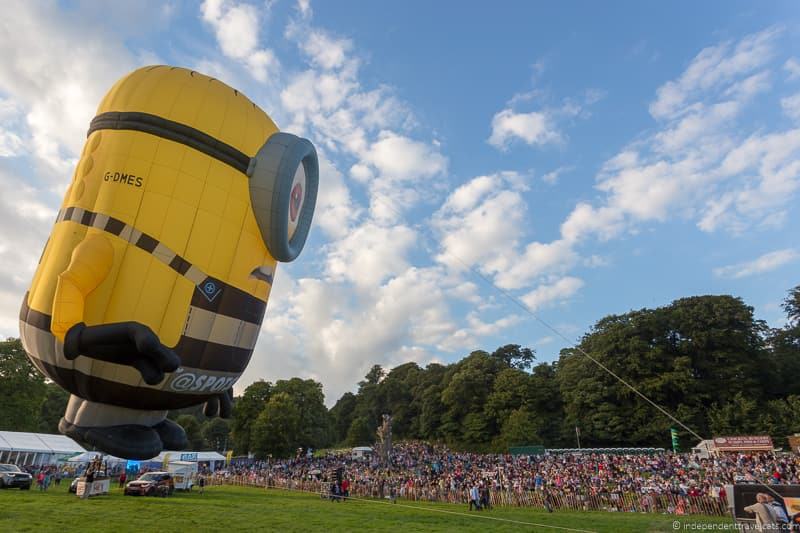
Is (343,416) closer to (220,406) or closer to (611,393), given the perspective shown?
(611,393)

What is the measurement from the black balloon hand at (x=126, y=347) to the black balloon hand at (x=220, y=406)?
2107 millimetres

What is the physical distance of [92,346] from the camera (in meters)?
5.88

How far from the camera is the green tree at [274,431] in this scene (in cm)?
5338

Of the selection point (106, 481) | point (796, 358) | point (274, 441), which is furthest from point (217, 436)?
point (796, 358)

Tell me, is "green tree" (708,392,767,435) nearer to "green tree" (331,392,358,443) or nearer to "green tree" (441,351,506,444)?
"green tree" (441,351,506,444)

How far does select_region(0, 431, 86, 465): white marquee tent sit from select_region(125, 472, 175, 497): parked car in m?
10.4

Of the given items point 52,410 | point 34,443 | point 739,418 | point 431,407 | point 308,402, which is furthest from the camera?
point 431,407

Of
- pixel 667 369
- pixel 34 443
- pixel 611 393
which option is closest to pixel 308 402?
pixel 34 443

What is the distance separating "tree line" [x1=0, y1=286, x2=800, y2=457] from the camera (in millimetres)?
40656

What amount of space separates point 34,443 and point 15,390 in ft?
29.1

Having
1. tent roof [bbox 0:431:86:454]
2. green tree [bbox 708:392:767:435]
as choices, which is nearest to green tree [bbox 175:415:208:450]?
tent roof [bbox 0:431:86:454]

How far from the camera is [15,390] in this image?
38.3 meters

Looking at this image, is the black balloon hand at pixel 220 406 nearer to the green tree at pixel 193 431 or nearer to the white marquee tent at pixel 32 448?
the white marquee tent at pixel 32 448

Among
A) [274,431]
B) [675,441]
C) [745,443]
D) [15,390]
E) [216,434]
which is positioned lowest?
[216,434]
